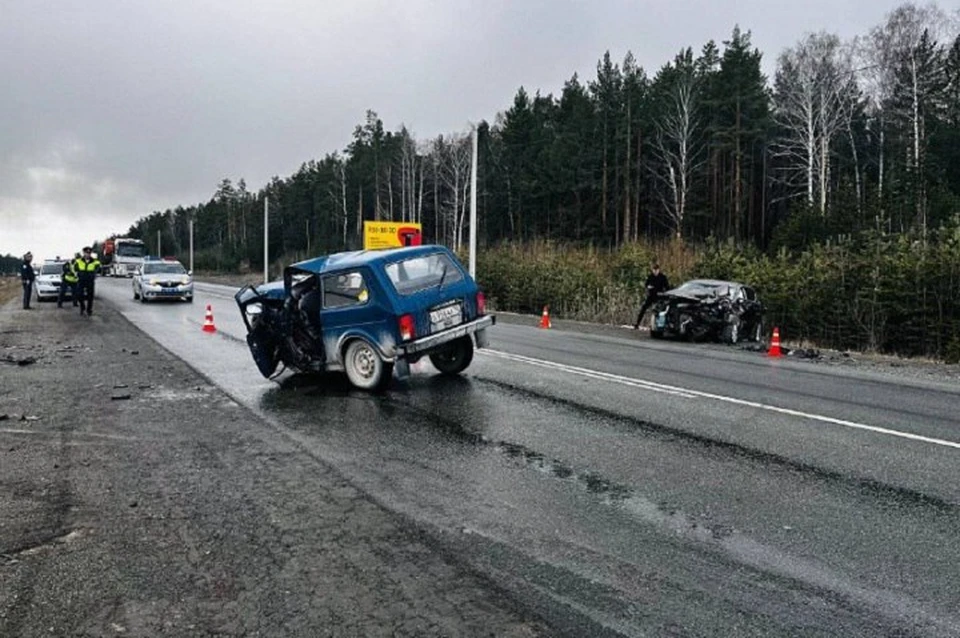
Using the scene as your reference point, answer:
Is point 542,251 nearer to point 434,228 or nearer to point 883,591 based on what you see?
point 883,591

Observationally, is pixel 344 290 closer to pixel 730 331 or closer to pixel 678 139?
pixel 730 331

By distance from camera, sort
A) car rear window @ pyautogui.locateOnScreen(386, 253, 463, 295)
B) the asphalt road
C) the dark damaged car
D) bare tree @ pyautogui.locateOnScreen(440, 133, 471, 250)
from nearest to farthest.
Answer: the asphalt road → car rear window @ pyautogui.locateOnScreen(386, 253, 463, 295) → the dark damaged car → bare tree @ pyautogui.locateOnScreen(440, 133, 471, 250)

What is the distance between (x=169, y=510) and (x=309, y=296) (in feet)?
17.7

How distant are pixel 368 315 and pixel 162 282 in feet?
72.2

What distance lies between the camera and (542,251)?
99.7 ft

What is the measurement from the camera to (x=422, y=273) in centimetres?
1015

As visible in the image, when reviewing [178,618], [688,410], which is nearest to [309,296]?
[688,410]

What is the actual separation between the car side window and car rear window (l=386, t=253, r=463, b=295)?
0.39 metres

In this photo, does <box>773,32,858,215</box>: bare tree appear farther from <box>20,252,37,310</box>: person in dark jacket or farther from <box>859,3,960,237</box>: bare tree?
<box>20,252,37,310</box>: person in dark jacket

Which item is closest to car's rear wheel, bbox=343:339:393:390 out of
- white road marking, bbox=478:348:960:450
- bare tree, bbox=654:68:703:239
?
white road marking, bbox=478:348:960:450

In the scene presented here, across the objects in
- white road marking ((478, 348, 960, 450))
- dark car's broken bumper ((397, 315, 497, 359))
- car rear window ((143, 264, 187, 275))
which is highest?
car rear window ((143, 264, 187, 275))

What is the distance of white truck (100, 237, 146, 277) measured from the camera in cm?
6038

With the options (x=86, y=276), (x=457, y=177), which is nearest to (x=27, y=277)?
(x=86, y=276)

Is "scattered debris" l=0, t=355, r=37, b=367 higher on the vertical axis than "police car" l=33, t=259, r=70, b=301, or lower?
lower
